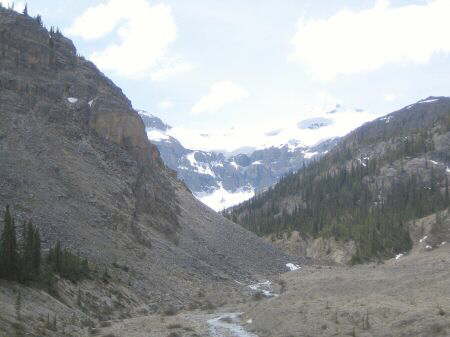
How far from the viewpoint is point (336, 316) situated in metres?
32.1

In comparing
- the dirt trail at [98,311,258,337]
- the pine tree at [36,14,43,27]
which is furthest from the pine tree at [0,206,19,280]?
the pine tree at [36,14,43,27]

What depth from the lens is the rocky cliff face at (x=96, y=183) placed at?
56469mm

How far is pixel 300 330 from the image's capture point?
31.3m

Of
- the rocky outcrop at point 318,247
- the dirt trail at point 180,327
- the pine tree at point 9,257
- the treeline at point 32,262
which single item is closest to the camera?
the dirt trail at point 180,327

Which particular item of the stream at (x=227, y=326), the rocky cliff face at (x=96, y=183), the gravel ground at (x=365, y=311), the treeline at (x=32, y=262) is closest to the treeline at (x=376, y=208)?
the rocky cliff face at (x=96, y=183)

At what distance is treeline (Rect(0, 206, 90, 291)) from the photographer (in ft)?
114

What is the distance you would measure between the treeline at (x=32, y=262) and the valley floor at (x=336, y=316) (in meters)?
6.22

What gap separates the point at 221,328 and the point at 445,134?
173859 mm

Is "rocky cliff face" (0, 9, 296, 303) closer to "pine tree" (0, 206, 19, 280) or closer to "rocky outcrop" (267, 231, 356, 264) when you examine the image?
"pine tree" (0, 206, 19, 280)

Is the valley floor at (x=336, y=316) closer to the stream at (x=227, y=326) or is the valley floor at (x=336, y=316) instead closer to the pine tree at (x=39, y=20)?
the stream at (x=227, y=326)

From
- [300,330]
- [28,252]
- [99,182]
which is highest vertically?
[99,182]

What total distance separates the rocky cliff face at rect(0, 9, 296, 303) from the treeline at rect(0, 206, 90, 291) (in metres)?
6.56

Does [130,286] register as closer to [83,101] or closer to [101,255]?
[101,255]

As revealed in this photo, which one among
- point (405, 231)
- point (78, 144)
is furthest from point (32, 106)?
point (405, 231)
